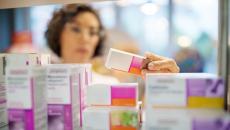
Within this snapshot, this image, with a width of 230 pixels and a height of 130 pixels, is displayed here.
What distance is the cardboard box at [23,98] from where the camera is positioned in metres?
0.56

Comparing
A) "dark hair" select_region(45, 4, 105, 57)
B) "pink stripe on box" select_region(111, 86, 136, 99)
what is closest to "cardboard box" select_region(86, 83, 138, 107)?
"pink stripe on box" select_region(111, 86, 136, 99)

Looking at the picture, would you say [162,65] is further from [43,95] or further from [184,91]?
[43,95]

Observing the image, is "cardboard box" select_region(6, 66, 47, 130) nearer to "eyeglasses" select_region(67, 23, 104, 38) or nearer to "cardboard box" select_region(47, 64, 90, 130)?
"cardboard box" select_region(47, 64, 90, 130)

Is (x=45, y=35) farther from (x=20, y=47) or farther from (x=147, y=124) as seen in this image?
(x=147, y=124)

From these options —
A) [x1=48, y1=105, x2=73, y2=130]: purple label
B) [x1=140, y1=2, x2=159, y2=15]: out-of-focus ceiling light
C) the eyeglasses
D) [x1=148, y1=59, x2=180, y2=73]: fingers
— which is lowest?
[x1=48, y1=105, x2=73, y2=130]: purple label

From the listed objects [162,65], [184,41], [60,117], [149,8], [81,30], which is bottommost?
[60,117]

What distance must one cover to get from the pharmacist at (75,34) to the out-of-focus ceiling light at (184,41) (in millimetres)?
581

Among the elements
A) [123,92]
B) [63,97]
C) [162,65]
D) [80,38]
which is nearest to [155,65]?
[162,65]

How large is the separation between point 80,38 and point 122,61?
1.45 m

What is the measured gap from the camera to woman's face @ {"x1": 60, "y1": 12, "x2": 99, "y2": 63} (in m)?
2.05

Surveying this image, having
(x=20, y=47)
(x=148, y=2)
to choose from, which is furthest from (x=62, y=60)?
(x=148, y=2)

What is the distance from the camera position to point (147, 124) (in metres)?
0.54

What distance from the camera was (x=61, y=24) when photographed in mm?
2098

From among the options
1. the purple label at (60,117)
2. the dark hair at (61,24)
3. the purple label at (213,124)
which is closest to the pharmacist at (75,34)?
the dark hair at (61,24)
